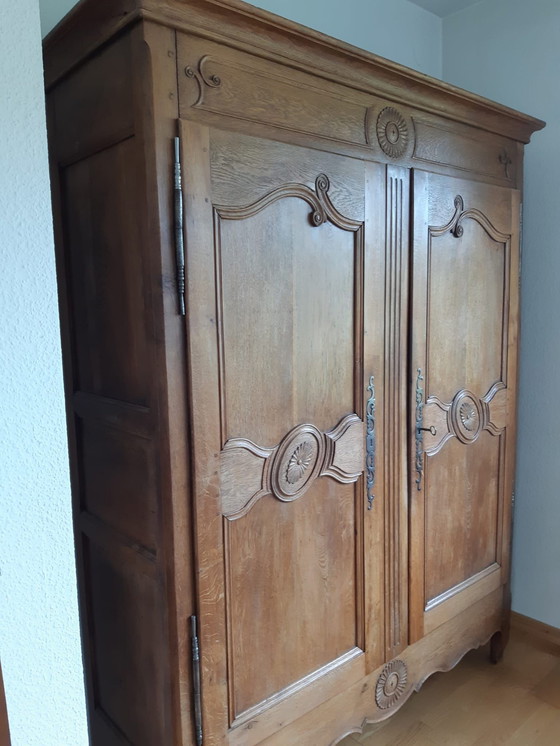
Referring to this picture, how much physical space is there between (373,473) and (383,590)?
0.35 metres

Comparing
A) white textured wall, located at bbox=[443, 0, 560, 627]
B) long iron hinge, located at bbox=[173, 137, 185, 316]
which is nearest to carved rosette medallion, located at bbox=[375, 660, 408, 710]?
white textured wall, located at bbox=[443, 0, 560, 627]

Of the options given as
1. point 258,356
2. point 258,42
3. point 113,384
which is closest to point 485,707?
point 258,356

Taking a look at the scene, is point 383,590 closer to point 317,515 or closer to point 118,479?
point 317,515

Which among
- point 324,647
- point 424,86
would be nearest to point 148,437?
point 324,647

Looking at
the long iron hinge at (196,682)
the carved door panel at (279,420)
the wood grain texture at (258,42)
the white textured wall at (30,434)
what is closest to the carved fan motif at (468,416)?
the carved door panel at (279,420)

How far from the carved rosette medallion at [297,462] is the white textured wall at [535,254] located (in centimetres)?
116

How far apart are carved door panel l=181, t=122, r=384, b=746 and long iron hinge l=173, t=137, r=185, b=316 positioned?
0.02 metres

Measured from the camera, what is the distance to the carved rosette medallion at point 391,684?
1.58m

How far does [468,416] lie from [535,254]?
755 mm

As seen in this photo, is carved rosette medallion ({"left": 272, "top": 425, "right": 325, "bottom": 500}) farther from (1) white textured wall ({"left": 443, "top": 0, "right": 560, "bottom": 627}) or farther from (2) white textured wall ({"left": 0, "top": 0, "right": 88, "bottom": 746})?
(1) white textured wall ({"left": 443, "top": 0, "right": 560, "bottom": 627})

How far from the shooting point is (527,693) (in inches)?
75.4

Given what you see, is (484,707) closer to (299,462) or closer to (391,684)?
(391,684)

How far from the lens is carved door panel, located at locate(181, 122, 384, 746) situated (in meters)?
1.15

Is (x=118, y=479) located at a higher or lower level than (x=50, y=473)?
lower
